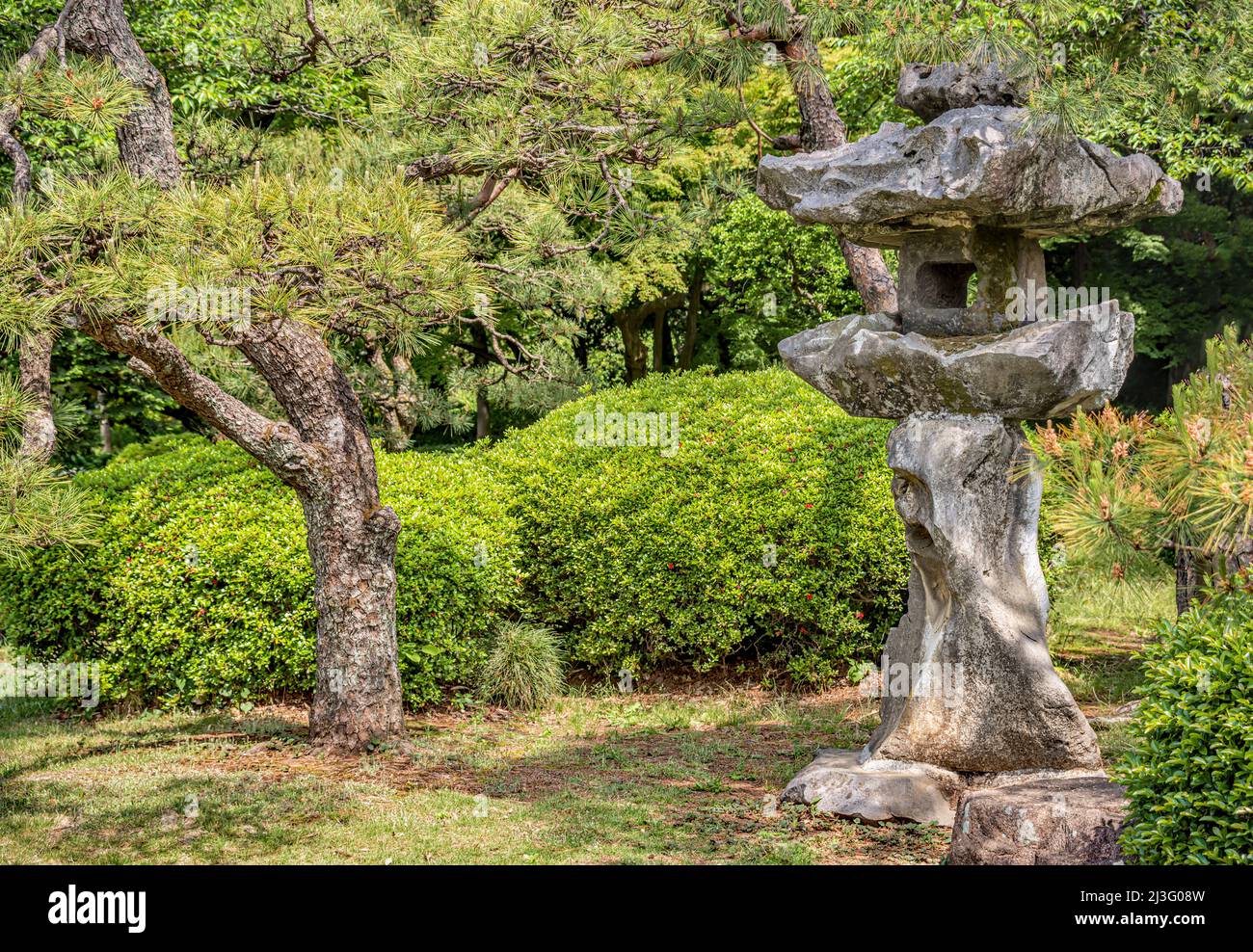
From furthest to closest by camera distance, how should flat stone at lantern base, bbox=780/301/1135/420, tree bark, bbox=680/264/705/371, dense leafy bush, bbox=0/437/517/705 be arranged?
tree bark, bbox=680/264/705/371 → dense leafy bush, bbox=0/437/517/705 → flat stone at lantern base, bbox=780/301/1135/420

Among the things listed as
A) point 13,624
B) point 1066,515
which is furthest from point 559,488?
point 1066,515

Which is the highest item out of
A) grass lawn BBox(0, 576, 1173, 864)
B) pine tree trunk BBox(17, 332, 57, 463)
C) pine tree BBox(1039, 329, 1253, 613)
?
pine tree trunk BBox(17, 332, 57, 463)

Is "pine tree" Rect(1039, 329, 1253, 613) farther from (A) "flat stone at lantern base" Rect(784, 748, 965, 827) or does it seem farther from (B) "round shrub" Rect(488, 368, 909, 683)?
(B) "round shrub" Rect(488, 368, 909, 683)

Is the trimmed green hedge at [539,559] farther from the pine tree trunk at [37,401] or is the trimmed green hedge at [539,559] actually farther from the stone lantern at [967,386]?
the stone lantern at [967,386]

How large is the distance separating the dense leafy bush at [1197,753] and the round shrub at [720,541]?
4.70 metres

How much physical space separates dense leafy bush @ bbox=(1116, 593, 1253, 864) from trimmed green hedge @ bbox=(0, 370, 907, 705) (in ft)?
15.5

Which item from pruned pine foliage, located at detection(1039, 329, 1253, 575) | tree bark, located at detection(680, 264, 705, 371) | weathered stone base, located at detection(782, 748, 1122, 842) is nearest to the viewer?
pruned pine foliage, located at detection(1039, 329, 1253, 575)

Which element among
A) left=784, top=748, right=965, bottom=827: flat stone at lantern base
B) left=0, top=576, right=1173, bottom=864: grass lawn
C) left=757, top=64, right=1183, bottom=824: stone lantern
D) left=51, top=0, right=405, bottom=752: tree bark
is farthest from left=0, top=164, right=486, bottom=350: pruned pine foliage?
left=784, top=748, right=965, bottom=827: flat stone at lantern base

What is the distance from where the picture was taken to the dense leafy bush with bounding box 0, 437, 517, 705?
794cm

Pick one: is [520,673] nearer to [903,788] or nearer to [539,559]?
[539,559]

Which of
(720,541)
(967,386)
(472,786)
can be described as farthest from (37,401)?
(720,541)

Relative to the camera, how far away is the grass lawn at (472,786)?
5566 mm

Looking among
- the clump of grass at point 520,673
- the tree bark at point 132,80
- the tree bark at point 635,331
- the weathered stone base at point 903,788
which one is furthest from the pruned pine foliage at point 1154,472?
the tree bark at point 635,331

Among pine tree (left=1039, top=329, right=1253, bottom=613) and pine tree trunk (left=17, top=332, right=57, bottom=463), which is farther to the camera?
pine tree trunk (left=17, top=332, right=57, bottom=463)
